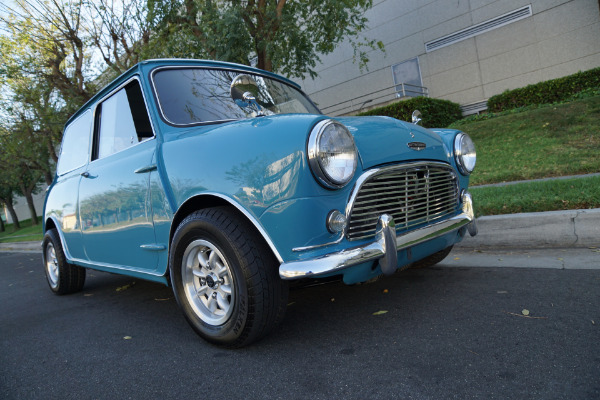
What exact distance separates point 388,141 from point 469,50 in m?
15.3

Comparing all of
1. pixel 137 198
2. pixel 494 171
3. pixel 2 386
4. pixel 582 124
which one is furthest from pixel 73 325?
pixel 582 124

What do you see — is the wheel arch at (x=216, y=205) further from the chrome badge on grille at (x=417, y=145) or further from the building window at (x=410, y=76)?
the building window at (x=410, y=76)

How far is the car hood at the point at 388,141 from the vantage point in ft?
7.39

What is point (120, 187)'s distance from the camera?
3.02 meters

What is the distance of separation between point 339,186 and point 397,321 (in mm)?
948

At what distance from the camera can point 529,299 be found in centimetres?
255

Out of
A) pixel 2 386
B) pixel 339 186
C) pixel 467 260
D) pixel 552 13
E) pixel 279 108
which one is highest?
pixel 552 13

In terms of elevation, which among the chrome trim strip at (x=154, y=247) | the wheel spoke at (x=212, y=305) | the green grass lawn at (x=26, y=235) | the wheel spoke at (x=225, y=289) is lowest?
the green grass lawn at (x=26, y=235)

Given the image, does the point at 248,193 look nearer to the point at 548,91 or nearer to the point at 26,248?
the point at 26,248

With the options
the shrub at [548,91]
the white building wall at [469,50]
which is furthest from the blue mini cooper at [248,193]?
the white building wall at [469,50]

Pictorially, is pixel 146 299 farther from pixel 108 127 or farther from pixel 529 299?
pixel 529 299

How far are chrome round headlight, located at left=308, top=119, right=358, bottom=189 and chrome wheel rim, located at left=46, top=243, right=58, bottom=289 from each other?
3924 mm

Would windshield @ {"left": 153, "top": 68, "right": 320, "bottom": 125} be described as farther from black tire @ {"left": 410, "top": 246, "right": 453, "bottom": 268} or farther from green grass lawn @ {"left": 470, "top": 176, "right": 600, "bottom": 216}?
green grass lawn @ {"left": 470, "top": 176, "right": 600, "bottom": 216}

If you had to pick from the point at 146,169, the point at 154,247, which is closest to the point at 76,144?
→ the point at 146,169
